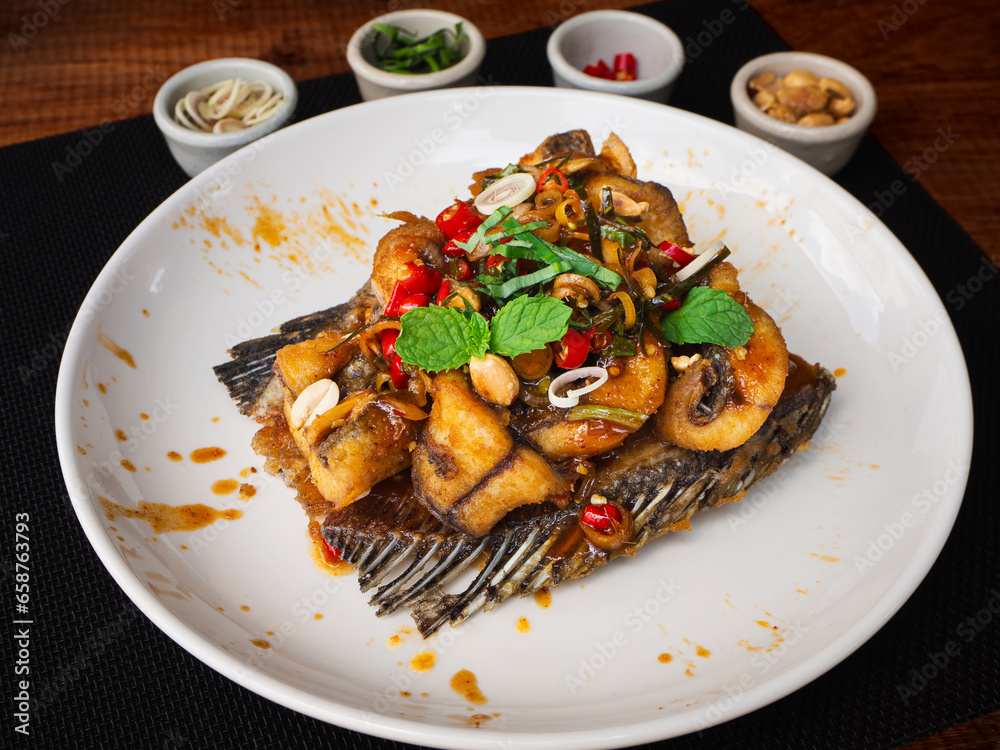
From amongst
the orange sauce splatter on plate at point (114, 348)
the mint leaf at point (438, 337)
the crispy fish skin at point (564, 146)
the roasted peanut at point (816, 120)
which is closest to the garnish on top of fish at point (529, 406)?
the mint leaf at point (438, 337)

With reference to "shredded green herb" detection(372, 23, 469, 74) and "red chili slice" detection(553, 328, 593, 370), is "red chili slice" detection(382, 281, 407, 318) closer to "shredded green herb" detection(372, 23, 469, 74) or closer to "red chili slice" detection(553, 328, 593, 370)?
"red chili slice" detection(553, 328, 593, 370)

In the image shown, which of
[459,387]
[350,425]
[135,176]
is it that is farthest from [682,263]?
[135,176]

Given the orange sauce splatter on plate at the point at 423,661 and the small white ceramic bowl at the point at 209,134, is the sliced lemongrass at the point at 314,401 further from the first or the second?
the small white ceramic bowl at the point at 209,134

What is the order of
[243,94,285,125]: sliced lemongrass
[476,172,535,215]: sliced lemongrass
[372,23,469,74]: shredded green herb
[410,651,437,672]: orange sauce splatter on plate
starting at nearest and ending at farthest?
[410,651,437,672]: orange sauce splatter on plate
[476,172,535,215]: sliced lemongrass
[243,94,285,125]: sliced lemongrass
[372,23,469,74]: shredded green herb

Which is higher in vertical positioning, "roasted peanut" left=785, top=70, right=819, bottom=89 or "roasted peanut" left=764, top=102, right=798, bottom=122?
"roasted peanut" left=785, top=70, right=819, bottom=89

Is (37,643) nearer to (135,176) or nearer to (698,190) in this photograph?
(135,176)


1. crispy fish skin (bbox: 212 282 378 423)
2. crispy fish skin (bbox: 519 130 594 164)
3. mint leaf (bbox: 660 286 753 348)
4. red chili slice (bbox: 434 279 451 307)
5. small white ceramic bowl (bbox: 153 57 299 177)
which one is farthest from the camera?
small white ceramic bowl (bbox: 153 57 299 177)

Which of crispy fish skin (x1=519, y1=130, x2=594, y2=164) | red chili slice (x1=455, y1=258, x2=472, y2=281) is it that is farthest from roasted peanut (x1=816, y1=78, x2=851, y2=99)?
red chili slice (x1=455, y1=258, x2=472, y2=281)
